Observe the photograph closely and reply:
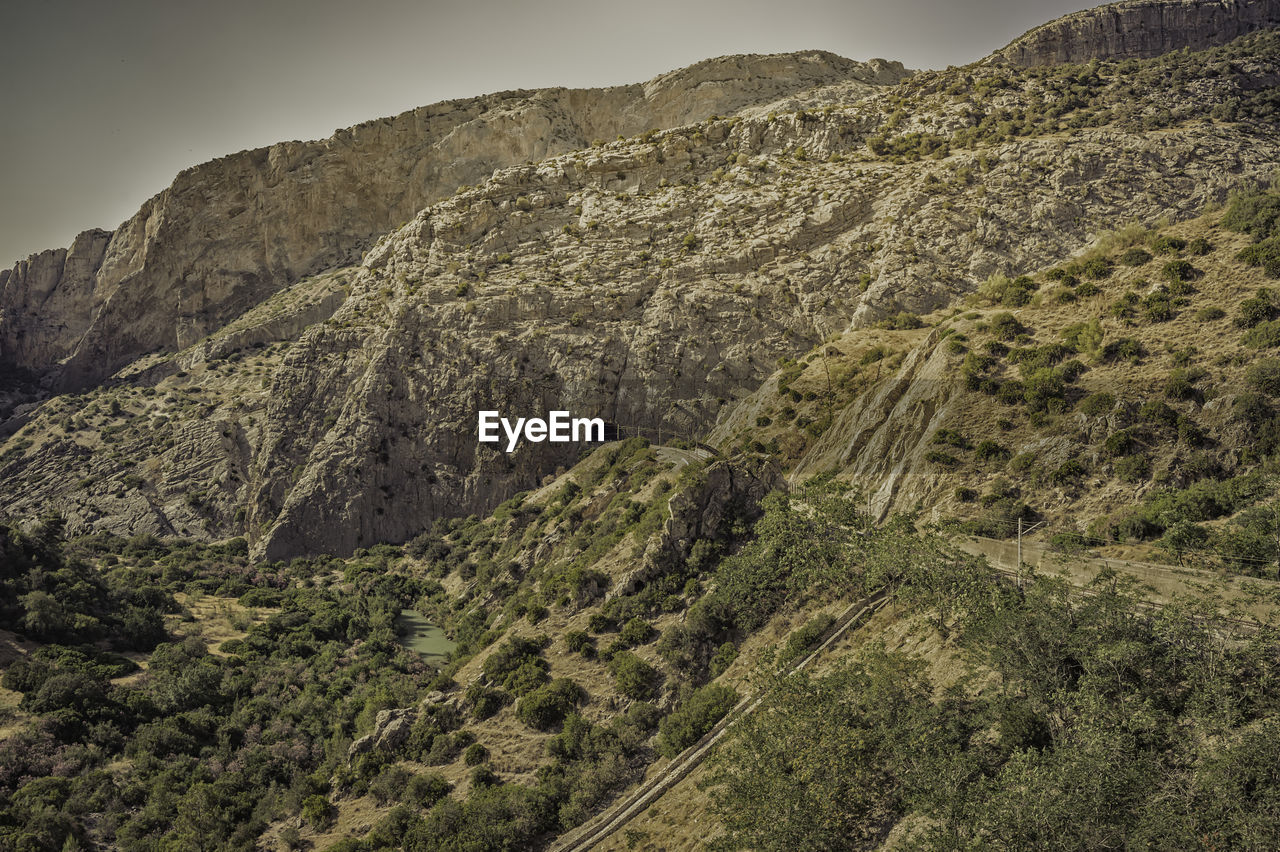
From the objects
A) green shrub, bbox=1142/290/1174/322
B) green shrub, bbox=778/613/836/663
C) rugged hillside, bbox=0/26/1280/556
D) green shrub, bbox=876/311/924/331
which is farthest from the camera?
rugged hillside, bbox=0/26/1280/556

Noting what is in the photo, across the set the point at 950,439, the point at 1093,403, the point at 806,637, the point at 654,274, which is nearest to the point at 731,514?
the point at 806,637

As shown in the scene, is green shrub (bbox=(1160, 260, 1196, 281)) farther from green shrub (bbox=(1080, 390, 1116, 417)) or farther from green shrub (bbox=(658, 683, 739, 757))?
green shrub (bbox=(658, 683, 739, 757))

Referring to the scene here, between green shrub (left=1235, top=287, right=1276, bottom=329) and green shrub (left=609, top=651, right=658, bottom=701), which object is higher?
green shrub (left=1235, top=287, right=1276, bottom=329)

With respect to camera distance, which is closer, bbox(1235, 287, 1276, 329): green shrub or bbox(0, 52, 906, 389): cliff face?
bbox(1235, 287, 1276, 329): green shrub

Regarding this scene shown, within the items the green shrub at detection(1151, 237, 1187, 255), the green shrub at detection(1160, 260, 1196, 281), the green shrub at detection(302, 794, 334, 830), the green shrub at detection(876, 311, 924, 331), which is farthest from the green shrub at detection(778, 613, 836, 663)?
the green shrub at detection(1151, 237, 1187, 255)

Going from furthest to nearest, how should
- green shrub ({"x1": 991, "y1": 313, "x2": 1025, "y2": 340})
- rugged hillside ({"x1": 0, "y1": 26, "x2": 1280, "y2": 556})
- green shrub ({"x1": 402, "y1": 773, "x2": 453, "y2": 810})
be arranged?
rugged hillside ({"x1": 0, "y1": 26, "x2": 1280, "y2": 556}), green shrub ({"x1": 991, "y1": 313, "x2": 1025, "y2": 340}), green shrub ({"x1": 402, "y1": 773, "x2": 453, "y2": 810})

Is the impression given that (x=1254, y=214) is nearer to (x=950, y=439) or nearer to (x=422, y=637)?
(x=950, y=439)
